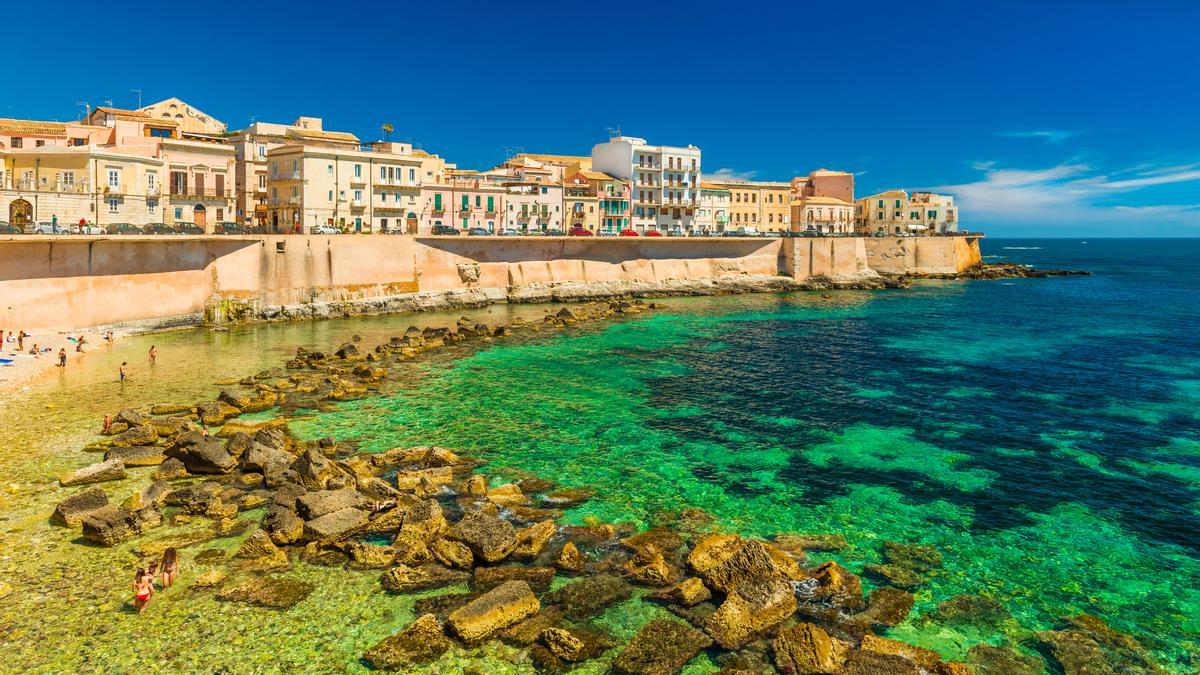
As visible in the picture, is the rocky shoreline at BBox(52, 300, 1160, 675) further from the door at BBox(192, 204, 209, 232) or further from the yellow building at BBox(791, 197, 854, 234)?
the yellow building at BBox(791, 197, 854, 234)

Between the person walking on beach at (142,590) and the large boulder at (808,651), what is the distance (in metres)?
10.4

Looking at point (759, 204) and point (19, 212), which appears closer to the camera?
point (19, 212)

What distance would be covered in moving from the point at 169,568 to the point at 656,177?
284ft

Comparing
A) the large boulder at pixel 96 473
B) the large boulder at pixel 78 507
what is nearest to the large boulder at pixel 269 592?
the large boulder at pixel 78 507

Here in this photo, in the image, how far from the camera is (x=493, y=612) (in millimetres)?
12367

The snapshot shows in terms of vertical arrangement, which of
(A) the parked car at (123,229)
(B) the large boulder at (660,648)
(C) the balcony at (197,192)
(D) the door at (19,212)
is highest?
(C) the balcony at (197,192)

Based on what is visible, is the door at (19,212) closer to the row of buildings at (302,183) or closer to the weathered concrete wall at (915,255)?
the row of buildings at (302,183)

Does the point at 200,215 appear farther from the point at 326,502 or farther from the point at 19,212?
the point at 326,502

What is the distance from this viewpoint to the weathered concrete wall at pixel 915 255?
91000 millimetres

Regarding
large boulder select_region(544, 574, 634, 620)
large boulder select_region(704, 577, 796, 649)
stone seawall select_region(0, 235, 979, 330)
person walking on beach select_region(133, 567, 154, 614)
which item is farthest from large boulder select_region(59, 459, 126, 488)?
stone seawall select_region(0, 235, 979, 330)

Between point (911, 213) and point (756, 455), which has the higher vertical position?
point (911, 213)

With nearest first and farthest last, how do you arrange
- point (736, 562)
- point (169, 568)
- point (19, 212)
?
point (169, 568), point (736, 562), point (19, 212)

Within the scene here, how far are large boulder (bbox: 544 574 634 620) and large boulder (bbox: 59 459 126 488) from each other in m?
12.2

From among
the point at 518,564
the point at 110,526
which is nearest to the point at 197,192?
the point at 110,526
